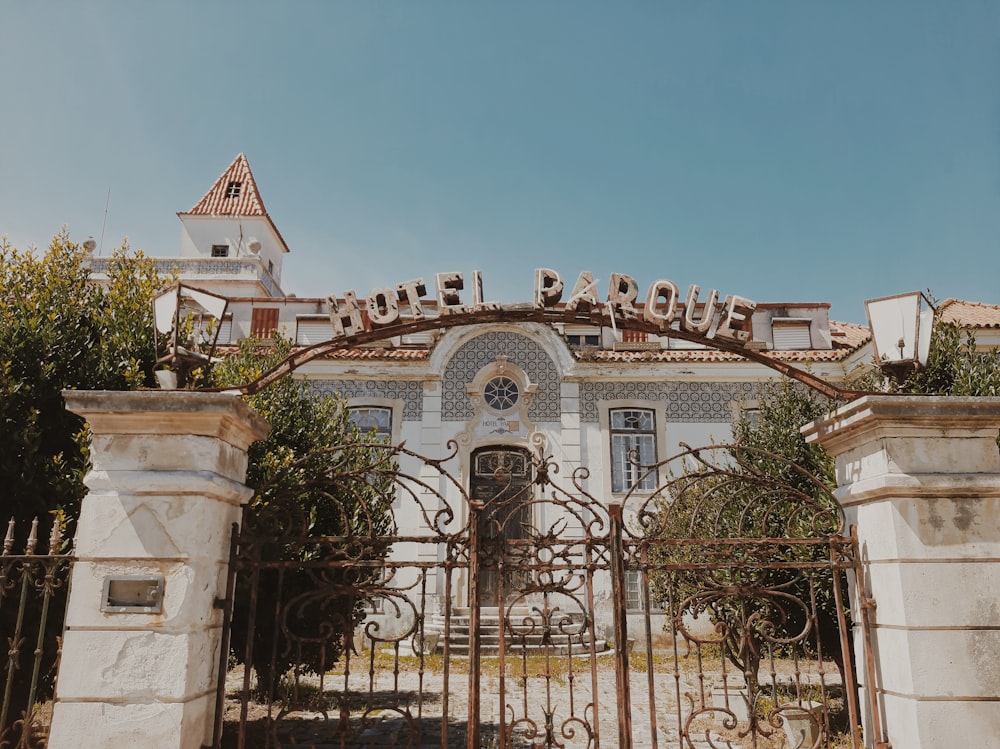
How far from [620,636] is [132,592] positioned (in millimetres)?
2873

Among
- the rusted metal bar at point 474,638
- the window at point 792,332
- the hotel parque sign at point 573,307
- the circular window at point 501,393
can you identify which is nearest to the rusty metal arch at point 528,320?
the hotel parque sign at point 573,307

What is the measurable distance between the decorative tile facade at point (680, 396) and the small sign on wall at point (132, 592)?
11.3m

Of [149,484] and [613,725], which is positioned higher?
[149,484]

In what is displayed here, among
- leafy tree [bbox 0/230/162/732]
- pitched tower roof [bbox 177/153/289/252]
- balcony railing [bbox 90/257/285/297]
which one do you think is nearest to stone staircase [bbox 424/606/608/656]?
leafy tree [bbox 0/230/162/732]

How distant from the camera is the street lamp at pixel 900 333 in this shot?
452 cm

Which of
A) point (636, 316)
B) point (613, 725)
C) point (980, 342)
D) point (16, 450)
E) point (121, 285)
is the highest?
point (980, 342)

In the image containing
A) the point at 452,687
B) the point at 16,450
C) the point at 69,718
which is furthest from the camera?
the point at 452,687

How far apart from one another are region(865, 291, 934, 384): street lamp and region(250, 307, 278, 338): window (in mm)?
13672

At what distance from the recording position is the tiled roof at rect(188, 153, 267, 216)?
2616 cm

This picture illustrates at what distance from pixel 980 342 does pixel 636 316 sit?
10070 millimetres

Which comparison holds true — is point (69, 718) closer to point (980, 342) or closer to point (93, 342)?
point (93, 342)

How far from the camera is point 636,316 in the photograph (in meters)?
5.03

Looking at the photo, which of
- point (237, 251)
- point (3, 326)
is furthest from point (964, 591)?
point (237, 251)

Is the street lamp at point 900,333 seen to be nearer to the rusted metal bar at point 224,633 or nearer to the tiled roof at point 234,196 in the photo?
the rusted metal bar at point 224,633
